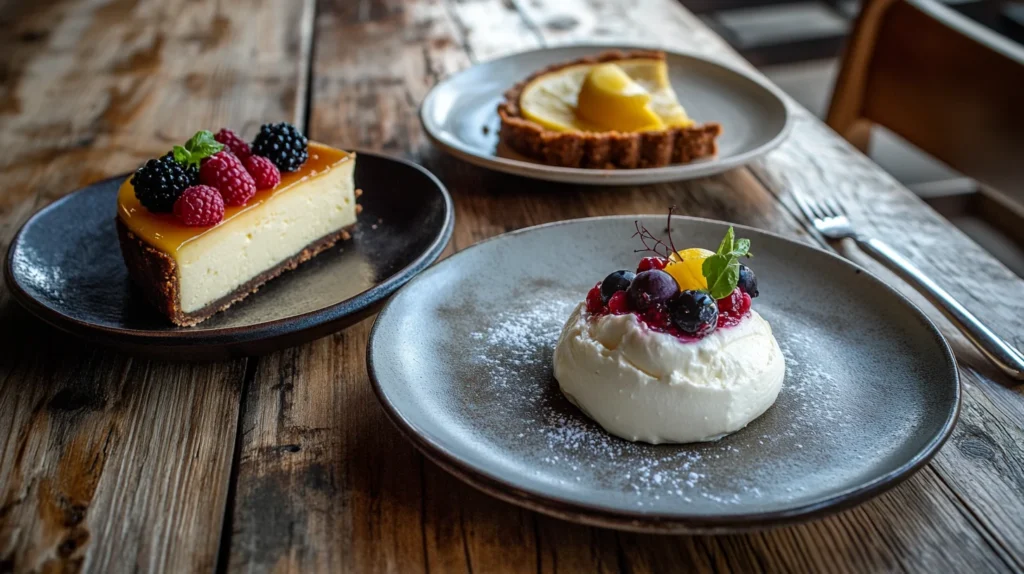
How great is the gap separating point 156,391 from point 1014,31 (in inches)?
172

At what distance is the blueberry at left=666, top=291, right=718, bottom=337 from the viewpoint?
1034mm

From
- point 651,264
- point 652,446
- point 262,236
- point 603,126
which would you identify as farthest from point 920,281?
point 262,236

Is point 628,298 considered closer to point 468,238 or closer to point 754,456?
point 754,456

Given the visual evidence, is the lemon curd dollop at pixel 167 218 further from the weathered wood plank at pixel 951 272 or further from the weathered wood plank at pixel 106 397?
the weathered wood plank at pixel 951 272

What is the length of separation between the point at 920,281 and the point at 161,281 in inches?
48.6

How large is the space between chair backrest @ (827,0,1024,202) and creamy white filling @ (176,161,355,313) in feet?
4.76

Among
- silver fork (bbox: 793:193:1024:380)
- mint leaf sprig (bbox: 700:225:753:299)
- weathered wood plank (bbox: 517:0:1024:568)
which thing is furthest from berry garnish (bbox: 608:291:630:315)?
silver fork (bbox: 793:193:1024:380)

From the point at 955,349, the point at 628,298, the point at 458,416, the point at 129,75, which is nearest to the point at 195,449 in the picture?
the point at 458,416

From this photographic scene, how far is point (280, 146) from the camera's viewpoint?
1554mm

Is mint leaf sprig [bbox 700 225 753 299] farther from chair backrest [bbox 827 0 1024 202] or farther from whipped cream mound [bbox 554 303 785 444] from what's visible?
chair backrest [bbox 827 0 1024 202]

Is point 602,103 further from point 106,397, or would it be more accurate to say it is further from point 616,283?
point 106,397

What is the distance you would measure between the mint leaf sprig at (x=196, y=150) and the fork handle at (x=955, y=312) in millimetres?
1162

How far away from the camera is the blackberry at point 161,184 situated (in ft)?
4.53

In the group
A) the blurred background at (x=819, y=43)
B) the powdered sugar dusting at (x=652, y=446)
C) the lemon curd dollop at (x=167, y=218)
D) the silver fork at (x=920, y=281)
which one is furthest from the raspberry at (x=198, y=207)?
the blurred background at (x=819, y=43)
